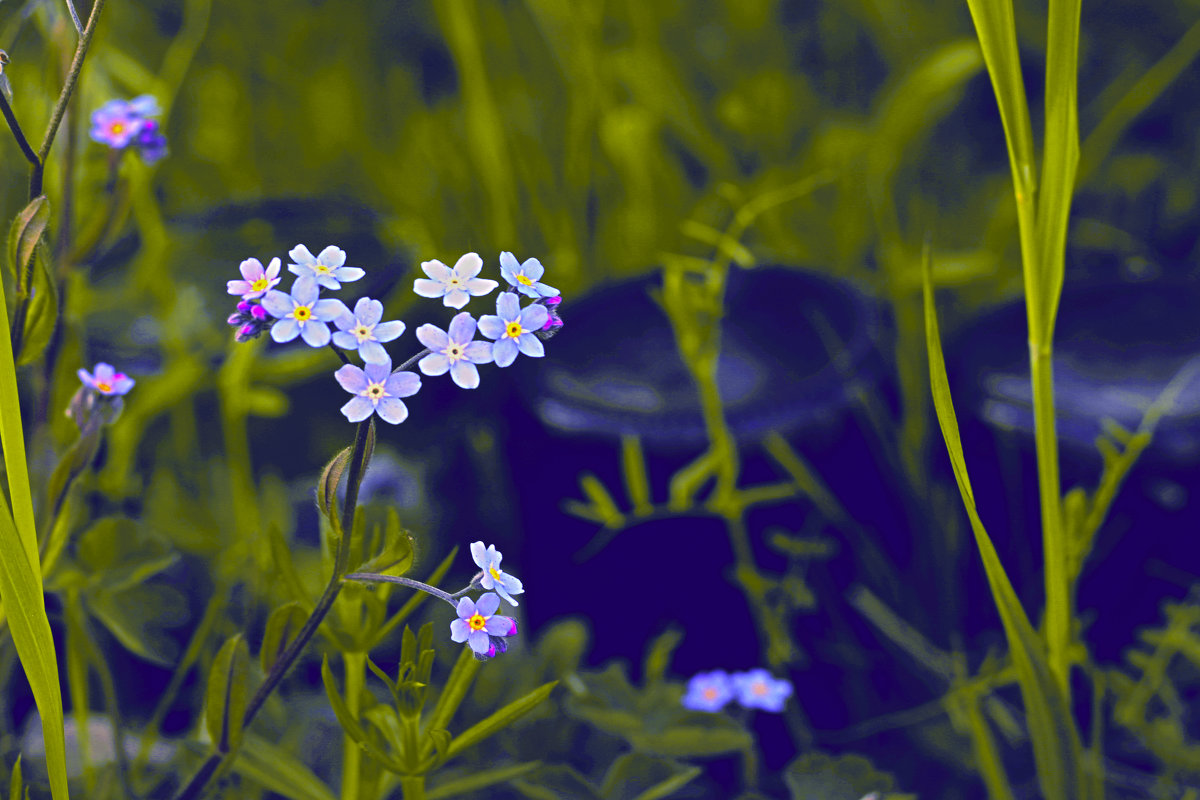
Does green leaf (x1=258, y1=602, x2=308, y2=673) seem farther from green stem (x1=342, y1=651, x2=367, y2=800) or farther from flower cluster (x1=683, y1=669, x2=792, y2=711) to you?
flower cluster (x1=683, y1=669, x2=792, y2=711)

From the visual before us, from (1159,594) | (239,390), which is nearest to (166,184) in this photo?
(239,390)

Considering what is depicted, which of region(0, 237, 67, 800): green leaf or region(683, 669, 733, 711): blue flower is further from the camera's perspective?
region(683, 669, 733, 711): blue flower

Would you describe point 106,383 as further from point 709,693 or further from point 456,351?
point 709,693

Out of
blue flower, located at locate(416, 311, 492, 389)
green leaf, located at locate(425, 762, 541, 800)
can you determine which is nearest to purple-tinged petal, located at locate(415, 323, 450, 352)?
blue flower, located at locate(416, 311, 492, 389)

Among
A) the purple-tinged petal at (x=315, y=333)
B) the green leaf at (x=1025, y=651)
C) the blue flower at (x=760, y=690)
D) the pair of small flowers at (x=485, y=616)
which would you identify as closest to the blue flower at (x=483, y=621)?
the pair of small flowers at (x=485, y=616)

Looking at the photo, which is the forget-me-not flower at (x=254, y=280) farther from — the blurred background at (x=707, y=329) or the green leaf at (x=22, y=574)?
the blurred background at (x=707, y=329)

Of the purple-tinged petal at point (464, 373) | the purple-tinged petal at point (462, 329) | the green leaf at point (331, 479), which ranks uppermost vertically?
the purple-tinged petal at point (462, 329)

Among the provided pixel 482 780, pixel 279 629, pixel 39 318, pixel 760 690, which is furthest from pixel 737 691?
pixel 39 318
